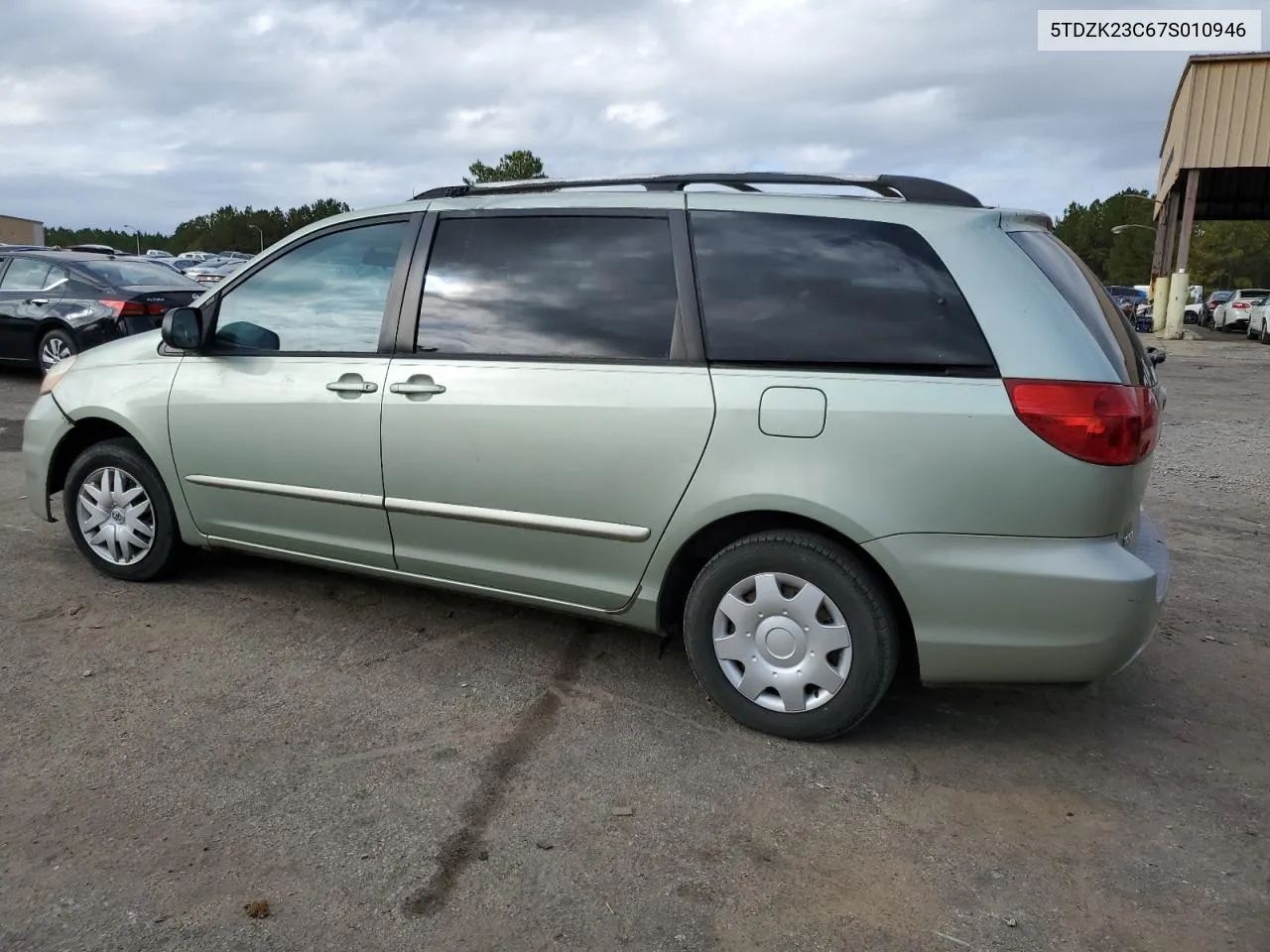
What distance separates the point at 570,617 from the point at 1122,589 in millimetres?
2216

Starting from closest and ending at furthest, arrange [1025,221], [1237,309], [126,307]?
1. [1025,221]
2. [126,307]
3. [1237,309]

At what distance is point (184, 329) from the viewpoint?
421 centimetres

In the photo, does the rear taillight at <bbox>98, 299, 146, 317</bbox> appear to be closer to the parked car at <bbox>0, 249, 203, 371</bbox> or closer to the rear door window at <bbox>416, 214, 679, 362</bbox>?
the parked car at <bbox>0, 249, 203, 371</bbox>

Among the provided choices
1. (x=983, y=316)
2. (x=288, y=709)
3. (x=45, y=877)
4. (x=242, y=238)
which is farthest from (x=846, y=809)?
(x=242, y=238)

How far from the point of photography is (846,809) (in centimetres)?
294

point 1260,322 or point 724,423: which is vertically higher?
point 1260,322

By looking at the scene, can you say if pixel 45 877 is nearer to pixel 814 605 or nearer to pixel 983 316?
pixel 814 605

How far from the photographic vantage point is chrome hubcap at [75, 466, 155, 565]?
4.58 m

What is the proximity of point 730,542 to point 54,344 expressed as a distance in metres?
10.5

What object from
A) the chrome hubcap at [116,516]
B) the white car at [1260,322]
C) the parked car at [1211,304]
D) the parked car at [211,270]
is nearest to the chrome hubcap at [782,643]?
the chrome hubcap at [116,516]

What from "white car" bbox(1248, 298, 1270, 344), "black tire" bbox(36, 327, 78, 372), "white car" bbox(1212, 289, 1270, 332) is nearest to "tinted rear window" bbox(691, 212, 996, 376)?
"black tire" bbox(36, 327, 78, 372)

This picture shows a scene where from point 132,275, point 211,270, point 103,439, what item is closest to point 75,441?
point 103,439

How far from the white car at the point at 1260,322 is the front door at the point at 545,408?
26.4 m

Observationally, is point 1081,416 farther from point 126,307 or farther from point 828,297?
point 126,307
